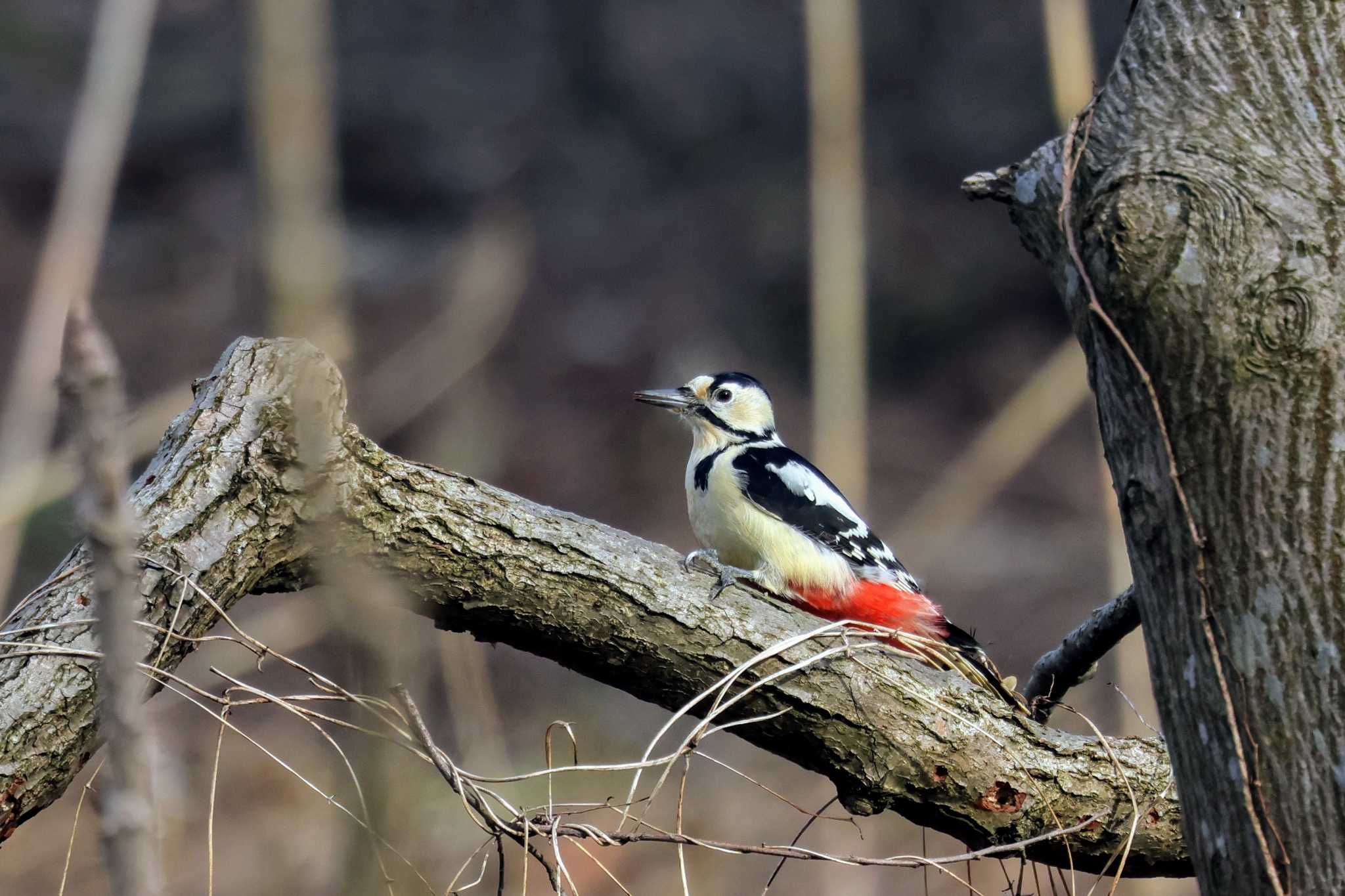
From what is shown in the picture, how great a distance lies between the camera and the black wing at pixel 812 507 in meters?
3.34

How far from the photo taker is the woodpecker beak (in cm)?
389

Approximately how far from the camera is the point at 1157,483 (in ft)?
5.94

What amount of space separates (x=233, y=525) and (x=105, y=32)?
0.80 meters

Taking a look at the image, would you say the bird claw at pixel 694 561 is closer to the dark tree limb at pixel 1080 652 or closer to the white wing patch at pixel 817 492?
the white wing patch at pixel 817 492

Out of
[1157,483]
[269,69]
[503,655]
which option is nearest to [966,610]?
[503,655]

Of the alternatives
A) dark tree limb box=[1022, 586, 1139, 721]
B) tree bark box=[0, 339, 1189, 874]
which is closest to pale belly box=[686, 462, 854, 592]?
dark tree limb box=[1022, 586, 1139, 721]

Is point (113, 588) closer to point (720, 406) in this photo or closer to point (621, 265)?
point (720, 406)

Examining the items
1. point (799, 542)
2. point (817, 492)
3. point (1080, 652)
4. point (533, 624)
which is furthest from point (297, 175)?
point (817, 492)

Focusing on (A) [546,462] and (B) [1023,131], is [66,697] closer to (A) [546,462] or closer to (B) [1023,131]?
(A) [546,462]

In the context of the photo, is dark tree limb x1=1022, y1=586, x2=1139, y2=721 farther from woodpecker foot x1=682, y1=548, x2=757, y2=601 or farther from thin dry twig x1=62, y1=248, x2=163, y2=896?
thin dry twig x1=62, y1=248, x2=163, y2=896

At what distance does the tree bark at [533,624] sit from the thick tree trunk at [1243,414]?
1.96ft

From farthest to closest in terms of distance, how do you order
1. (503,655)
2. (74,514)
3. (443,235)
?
(443,235)
(503,655)
(74,514)

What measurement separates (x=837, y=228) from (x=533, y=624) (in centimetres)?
144

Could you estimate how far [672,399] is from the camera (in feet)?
12.8
